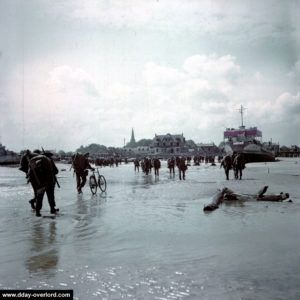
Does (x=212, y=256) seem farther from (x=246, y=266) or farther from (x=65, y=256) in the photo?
(x=65, y=256)

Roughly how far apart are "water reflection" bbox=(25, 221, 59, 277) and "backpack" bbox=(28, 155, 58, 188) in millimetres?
1542

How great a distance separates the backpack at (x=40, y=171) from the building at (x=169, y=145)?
13360 cm

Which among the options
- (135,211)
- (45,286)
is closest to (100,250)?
(45,286)

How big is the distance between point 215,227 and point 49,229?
3.26m

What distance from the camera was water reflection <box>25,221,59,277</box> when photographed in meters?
4.16

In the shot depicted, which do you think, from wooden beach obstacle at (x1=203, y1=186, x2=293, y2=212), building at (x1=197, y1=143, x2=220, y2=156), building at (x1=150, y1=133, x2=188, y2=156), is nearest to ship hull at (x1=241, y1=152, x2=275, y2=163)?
wooden beach obstacle at (x1=203, y1=186, x2=293, y2=212)

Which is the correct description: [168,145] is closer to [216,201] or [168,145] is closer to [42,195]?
[216,201]

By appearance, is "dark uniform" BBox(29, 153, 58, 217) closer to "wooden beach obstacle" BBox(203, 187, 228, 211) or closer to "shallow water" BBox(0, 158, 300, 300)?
"shallow water" BBox(0, 158, 300, 300)

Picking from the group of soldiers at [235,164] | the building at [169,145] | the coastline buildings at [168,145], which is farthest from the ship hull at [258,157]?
the building at [169,145]

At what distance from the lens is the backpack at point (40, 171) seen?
26.6ft

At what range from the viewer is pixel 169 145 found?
144m

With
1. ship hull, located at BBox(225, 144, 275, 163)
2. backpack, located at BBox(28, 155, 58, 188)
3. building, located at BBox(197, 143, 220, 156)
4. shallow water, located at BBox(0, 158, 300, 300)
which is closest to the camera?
shallow water, located at BBox(0, 158, 300, 300)

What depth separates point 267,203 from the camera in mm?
9562

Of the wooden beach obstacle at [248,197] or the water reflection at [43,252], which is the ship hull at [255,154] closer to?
the wooden beach obstacle at [248,197]
